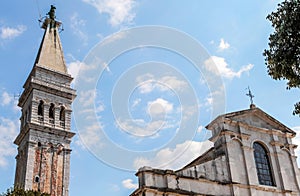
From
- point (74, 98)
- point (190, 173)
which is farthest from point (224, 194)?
point (74, 98)

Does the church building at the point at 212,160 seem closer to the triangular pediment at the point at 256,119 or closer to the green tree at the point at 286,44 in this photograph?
the triangular pediment at the point at 256,119

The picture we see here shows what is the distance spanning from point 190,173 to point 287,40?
10948mm

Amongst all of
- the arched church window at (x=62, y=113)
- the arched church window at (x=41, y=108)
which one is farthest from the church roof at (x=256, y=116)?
the arched church window at (x=41, y=108)

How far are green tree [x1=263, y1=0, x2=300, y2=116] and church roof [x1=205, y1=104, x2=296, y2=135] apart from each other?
38.5ft

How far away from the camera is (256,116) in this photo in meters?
23.0

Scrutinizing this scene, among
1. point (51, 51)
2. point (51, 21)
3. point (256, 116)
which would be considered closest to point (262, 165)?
point (256, 116)

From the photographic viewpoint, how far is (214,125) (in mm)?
21891

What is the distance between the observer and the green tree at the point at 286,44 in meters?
9.40

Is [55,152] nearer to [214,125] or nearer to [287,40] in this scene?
[214,125]

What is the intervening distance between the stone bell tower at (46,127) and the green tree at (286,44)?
25.7 metres

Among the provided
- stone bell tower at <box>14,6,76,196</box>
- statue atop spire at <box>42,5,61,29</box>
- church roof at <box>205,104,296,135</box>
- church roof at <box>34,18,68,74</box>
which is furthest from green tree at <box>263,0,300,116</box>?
statue atop spire at <box>42,5,61,29</box>

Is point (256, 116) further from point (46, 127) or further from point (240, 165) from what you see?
point (46, 127)

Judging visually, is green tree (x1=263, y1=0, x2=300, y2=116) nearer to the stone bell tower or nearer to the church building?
the church building

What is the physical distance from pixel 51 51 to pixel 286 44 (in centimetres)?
3357
